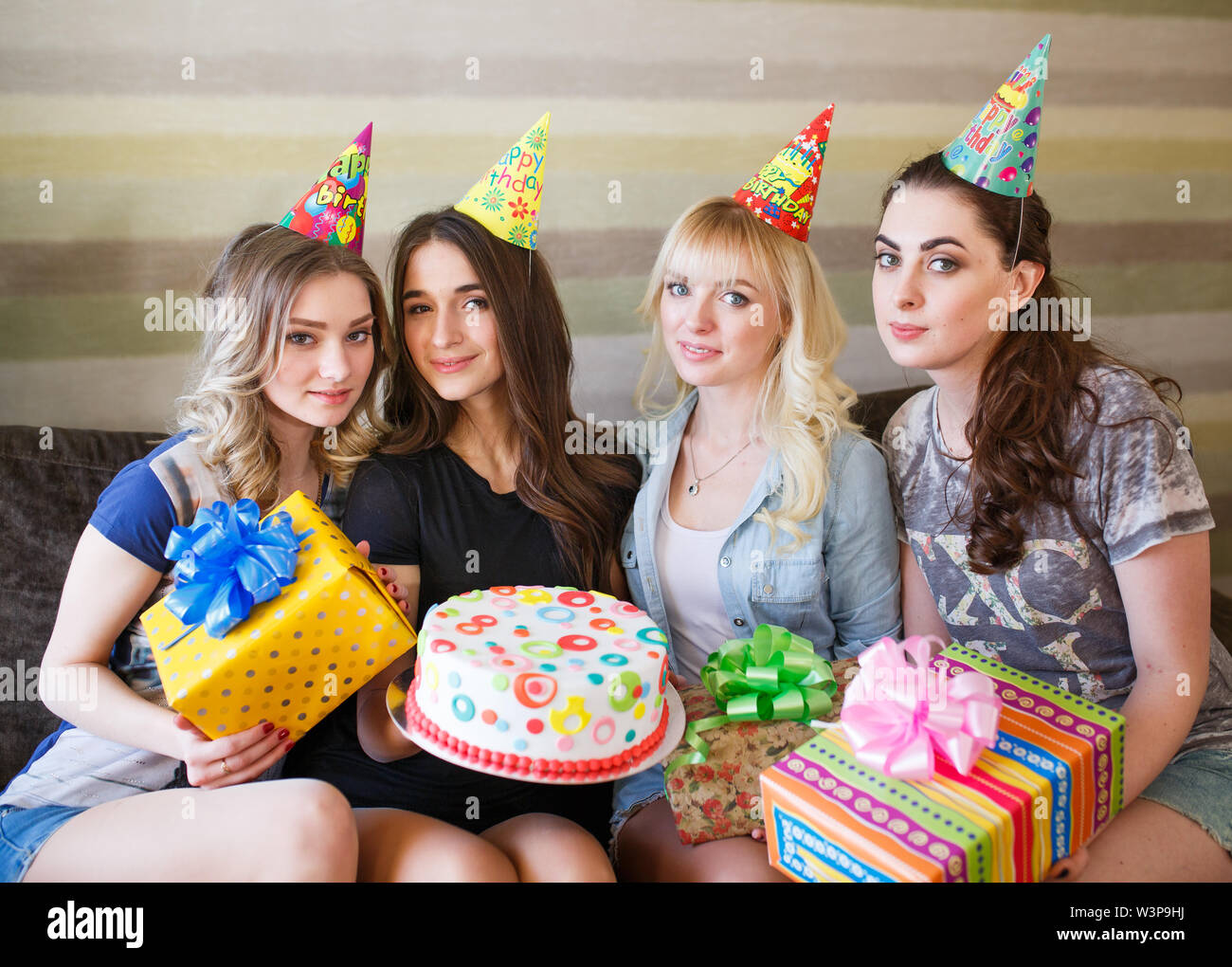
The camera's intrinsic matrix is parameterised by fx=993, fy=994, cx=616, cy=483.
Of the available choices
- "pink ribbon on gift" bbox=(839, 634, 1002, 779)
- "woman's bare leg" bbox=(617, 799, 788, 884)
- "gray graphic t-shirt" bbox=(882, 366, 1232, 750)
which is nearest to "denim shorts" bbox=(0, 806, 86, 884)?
"woman's bare leg" bbox=(617, 799, 788, 884)

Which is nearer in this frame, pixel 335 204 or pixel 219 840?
pixel 219 840

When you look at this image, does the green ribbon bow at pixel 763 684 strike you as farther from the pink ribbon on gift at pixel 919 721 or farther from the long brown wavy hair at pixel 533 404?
the long brown wavy hair at pixel 533 404

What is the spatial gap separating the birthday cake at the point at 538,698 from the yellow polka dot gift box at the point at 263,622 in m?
0.12

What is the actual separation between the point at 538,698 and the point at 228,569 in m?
0.55

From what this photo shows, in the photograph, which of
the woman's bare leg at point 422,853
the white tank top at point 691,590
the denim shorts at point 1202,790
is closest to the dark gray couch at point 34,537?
the woman's bare leg at point 422,853

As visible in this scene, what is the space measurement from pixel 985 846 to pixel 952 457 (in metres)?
0.88

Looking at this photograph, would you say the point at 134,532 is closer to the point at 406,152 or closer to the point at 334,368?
the point at 334,368

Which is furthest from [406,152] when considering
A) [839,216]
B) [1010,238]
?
[1010,238]

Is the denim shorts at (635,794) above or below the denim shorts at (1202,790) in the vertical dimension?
below

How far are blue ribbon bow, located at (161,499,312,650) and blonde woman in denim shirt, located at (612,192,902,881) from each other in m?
0.79

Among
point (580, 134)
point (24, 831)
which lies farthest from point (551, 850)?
point (580, 134)

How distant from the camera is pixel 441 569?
205cm

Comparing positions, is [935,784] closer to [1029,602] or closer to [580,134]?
[1029,602]

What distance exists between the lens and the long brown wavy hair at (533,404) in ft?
6.86
